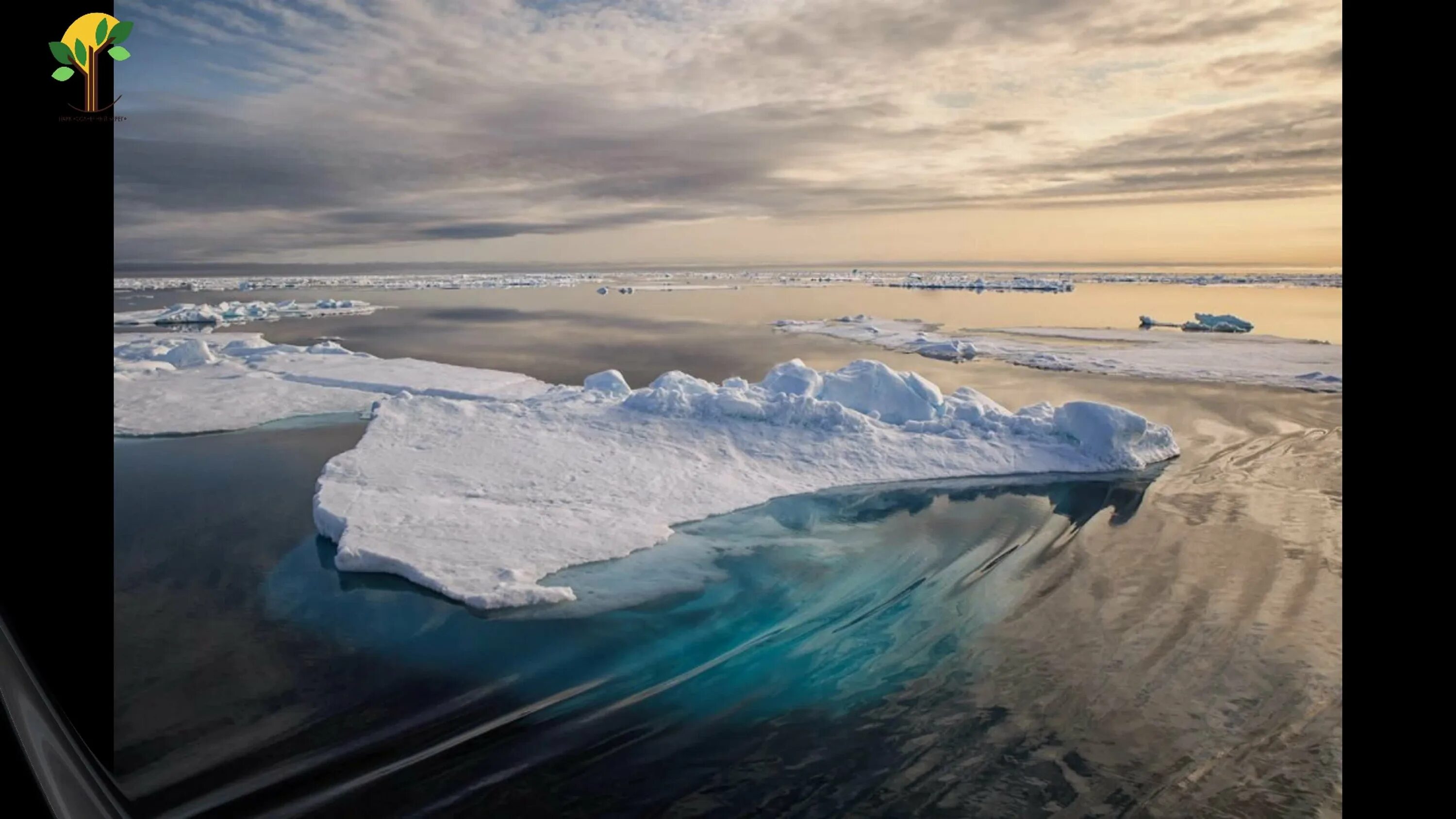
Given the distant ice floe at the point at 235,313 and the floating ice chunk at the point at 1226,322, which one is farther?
the distant ice floe at the point at 235,313

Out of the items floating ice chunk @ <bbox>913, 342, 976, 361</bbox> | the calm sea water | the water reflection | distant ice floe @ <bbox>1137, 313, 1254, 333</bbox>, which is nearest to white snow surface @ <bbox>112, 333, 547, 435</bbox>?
the calm sea water

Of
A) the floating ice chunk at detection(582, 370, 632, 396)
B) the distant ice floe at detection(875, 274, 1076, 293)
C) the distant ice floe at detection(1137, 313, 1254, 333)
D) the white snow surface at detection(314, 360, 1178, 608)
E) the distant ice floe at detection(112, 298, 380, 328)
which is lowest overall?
the white snow surface at detection(314, 360, 1178, 608)

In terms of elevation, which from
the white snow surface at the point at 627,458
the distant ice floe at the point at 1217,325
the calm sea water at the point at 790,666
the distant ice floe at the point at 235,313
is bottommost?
the calm sea water at the point at 790,666

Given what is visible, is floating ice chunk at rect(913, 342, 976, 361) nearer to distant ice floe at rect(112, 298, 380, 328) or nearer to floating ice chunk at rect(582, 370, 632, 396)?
floating ice chunk at rect(582, 370, 632, 396)
